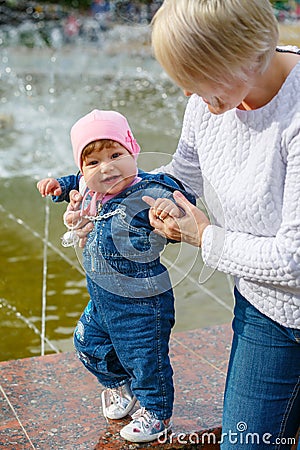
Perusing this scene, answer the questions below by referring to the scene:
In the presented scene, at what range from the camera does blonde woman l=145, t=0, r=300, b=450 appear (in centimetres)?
197

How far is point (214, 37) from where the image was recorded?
6.40 ft

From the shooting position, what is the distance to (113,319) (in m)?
2.62

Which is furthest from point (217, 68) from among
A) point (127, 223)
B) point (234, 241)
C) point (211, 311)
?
point (211, 311)

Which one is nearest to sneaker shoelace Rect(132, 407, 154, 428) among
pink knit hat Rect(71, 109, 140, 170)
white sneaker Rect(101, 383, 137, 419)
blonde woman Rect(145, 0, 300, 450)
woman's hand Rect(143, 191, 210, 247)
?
white sneaker Rect(101, 383, 137, 419)

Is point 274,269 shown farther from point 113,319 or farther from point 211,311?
point 211,311

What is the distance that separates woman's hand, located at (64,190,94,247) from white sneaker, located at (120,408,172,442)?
2.01 ft

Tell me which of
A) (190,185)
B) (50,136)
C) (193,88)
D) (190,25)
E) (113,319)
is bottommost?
(50,136)

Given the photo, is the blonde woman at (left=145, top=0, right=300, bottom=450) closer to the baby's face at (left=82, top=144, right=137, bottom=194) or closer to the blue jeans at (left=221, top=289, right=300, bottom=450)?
the blue jeans at (left=221, top=289, right=300, bottom=450)

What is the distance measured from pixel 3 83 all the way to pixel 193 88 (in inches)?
465

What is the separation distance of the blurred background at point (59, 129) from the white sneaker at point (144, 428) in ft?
1.52

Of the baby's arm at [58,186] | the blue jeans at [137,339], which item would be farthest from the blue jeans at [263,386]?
the baby's arm at [58,186]

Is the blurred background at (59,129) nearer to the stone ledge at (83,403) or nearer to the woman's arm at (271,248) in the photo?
the woman's arm at (271,248)

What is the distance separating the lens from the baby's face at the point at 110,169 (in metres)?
2.50

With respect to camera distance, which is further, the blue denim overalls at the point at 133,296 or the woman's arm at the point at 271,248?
the blue denim overalls at the point at 133,296
